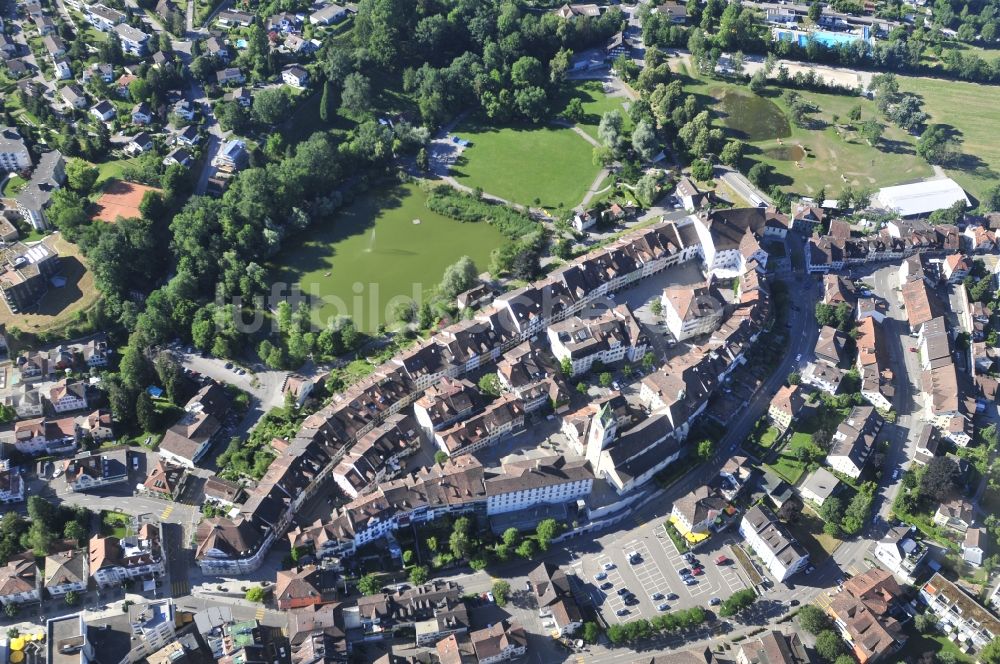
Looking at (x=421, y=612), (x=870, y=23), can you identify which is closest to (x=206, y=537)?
(x=421, y=612)

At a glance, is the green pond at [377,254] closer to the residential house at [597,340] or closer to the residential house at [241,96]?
the residential house at [597,340]

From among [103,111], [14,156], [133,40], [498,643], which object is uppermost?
[133,40]

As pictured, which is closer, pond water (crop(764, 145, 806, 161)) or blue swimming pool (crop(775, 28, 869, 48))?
pond water (crop(764, 145, 806, 161))

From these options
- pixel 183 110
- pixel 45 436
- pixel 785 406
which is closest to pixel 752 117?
pixel 785 406

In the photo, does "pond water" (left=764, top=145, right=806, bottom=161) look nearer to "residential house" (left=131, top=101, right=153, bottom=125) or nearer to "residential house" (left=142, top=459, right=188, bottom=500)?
"residential house" (left=131, top=101, right=153, bottom=125)

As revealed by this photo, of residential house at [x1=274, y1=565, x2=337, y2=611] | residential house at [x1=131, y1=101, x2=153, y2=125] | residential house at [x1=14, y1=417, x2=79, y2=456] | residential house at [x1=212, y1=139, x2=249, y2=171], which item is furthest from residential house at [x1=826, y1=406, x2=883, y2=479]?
residential house at [x1=131, y1=101, x2=153, y2=125]

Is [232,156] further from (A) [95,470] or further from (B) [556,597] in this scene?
(B) [556,597]
